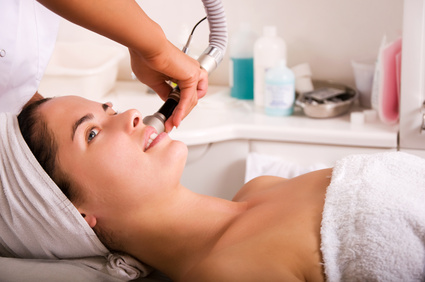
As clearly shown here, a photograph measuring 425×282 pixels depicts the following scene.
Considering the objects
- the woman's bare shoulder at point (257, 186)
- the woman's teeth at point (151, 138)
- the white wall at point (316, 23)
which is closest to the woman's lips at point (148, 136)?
the woman's teeth at point (151, 138)

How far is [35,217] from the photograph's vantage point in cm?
124

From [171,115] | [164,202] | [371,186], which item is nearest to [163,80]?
[171,115]

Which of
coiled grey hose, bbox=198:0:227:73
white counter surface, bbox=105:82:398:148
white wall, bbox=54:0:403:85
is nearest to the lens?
coiled grey hose, bbox=198:0:227:73

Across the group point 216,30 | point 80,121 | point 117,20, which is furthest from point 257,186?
point 117,20

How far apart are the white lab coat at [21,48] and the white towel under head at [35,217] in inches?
9.4

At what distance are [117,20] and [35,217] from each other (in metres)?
0.50

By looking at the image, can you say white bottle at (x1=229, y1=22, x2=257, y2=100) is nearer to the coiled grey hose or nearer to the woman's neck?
the coiled grey hose

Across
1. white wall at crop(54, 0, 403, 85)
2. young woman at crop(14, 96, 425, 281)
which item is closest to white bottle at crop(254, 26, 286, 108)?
white wall at crop(54, 0, 403, 85)

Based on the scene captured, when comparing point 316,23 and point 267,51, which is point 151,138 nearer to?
point 267,51

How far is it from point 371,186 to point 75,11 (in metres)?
0.75

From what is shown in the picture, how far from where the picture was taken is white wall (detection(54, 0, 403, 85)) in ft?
7.43

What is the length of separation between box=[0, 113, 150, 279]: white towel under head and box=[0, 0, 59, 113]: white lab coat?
238 mm

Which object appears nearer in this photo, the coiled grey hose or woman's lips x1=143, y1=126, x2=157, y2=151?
woman's lips x1=143, y1=126, x2=157, y2=151

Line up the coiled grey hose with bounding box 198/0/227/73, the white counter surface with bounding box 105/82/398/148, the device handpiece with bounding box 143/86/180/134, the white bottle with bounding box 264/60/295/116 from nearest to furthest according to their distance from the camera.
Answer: the device handpiece with bounding box 143/86/180/134
the coiled grey hose with bounding box 198/0/227/73
the white counter surface with bounding box 105/82/398/148
the white bottle with bounding box 264/60/295/116
